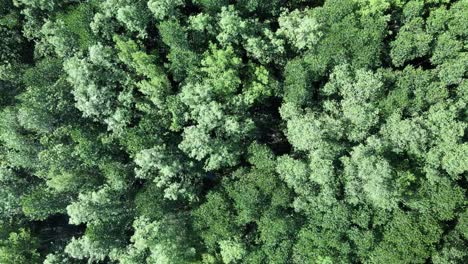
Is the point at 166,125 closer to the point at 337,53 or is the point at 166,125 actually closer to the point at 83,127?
the point at 83,127

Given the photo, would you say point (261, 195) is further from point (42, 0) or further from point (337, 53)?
point (42, 0)

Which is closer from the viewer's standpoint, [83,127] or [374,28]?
[374,28]

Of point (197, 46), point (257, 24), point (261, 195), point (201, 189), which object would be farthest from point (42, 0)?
point (261, 195)

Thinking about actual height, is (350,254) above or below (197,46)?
below

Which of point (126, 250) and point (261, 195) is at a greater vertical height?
point (261, 195)

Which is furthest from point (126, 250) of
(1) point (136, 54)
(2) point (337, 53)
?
(2) point (337, 53)

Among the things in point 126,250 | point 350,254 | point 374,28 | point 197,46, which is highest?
point 374,28
